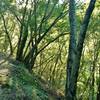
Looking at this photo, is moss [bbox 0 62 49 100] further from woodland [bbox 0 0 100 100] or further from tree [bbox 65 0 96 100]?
tree [bbox 65 0 96 100]

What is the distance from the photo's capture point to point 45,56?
145 ft

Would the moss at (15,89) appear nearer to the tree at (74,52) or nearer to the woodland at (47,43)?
the woodland at (47,43)

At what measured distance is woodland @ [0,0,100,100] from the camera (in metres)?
10.8

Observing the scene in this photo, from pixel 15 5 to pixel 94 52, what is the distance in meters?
13.1

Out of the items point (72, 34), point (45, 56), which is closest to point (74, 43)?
point (72, 34)

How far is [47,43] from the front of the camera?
27453 millimetres

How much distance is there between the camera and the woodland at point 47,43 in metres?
10.8

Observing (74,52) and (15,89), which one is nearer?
(74,52)

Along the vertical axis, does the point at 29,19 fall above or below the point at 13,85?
above

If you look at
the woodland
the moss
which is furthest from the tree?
the moss

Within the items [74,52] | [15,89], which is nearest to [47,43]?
[15,89]

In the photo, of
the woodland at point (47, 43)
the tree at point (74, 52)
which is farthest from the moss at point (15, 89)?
the tree at point (74, 52)

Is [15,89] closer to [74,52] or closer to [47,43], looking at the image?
[74,52]

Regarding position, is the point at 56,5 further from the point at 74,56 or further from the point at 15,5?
the point at 74,56
